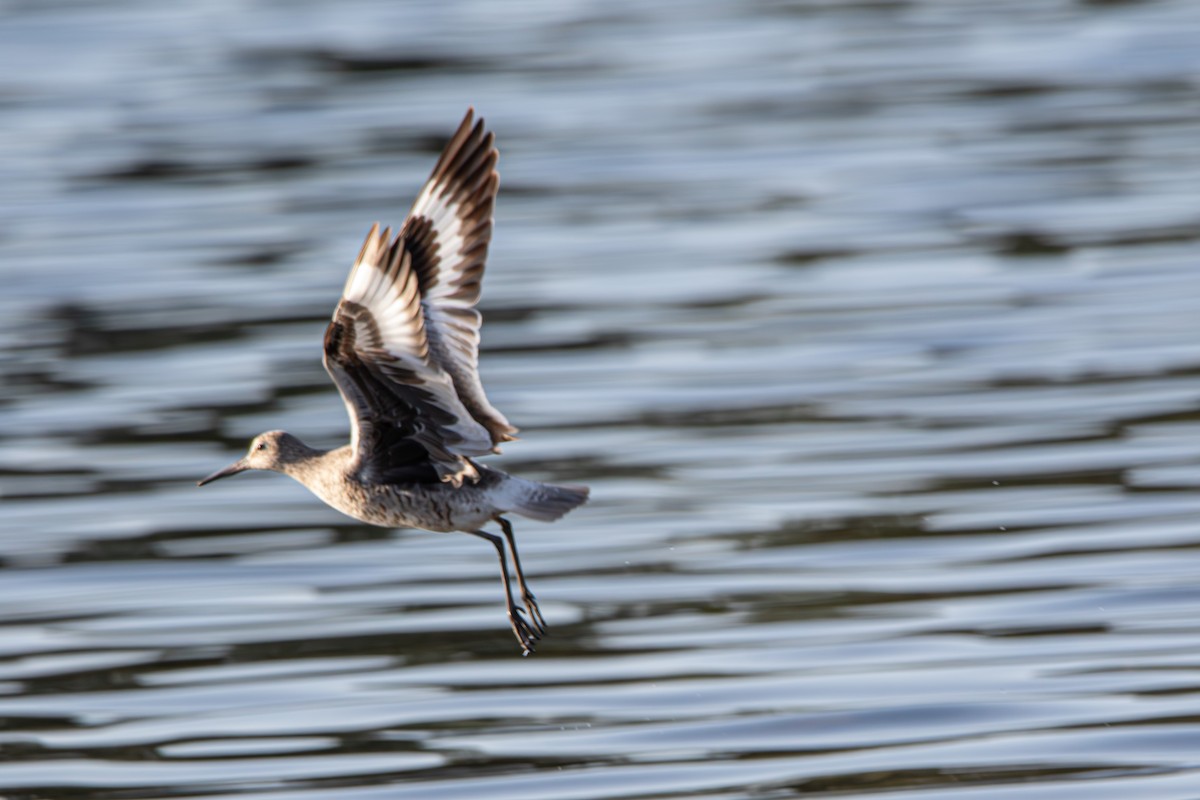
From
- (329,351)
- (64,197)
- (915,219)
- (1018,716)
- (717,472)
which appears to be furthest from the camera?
(64,197)

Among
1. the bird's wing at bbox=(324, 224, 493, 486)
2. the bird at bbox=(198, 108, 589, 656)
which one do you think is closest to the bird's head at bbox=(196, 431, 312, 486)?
the bird at bbox=(198, 108, 589, 656)

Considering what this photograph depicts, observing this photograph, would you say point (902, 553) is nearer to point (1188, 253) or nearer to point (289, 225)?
point (1188, 253)

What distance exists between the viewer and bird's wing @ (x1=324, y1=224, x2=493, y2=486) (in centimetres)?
703

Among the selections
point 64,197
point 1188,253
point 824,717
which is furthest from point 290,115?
point 824,717

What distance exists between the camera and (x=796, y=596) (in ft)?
35.0

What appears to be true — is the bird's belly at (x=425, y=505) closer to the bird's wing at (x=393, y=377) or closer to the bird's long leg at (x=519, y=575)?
the bird's wing at (x=393, y=377)

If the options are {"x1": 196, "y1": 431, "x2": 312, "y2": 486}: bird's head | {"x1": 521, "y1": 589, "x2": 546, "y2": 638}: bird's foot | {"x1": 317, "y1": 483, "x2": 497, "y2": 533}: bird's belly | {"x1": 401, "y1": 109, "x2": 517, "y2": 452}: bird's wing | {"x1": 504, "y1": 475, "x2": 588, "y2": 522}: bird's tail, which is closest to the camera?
{"x1": 401, "y1": 109, "x2": 517, "y2": 452}: bird's wing

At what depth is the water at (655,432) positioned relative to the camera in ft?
30.8

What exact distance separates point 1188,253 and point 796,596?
6.54 m

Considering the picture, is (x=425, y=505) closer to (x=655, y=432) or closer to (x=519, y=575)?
(x=519, y=575)

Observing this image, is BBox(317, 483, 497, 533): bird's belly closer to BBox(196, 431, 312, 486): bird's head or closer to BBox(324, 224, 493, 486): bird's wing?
BBox(324, 224, 493, 486): bird's wing

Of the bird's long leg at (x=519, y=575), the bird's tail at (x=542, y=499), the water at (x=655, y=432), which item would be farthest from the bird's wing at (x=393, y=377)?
the water at (x=655, y=432)

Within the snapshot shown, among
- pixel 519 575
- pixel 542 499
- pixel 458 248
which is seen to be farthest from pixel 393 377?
pixel 519 575

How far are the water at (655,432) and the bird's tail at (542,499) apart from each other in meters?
1.68
